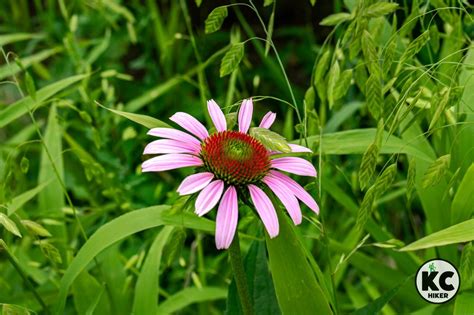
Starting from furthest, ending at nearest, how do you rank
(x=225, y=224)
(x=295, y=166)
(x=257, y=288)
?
(x=257, y=288) → (x=295, y=166) → (x=225, y=224)

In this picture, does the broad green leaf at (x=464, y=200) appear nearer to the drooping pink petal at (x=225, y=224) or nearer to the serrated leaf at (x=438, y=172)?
the serrated leaf at (x=438, y=172)

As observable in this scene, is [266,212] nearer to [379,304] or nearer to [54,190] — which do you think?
[379,304]

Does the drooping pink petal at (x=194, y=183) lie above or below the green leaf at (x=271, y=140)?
below

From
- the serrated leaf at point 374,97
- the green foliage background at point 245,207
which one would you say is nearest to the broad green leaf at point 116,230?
the green foliage background at point 245,207

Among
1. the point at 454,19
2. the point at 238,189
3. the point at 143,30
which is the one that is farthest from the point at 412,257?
the point at 143,30

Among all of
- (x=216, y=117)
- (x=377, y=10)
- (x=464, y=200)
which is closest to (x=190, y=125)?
(x=216, y=117)

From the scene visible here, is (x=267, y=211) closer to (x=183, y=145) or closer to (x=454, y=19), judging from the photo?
(x=183, y=145)

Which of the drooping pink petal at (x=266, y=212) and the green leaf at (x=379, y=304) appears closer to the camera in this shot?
the drooping pink petal at (x=266, y=212)
